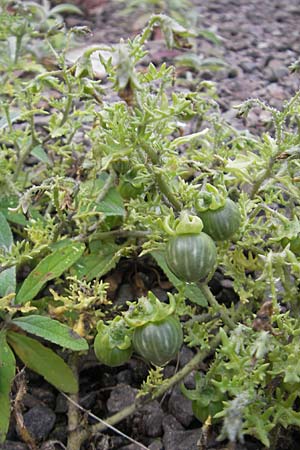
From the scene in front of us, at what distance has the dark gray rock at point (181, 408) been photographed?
5.43 feet

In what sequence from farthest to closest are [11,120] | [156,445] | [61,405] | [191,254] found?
1. [11,120]
2. [61,405]
3. [156,445]
4. [191,254]

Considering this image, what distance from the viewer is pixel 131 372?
5.81ft

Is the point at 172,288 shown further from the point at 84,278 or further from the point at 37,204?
the point at 37,204

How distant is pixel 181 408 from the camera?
5.46ft

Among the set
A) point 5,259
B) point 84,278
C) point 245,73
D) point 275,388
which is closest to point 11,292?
point 5,259

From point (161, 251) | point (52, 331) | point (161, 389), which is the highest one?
point (161, 251)

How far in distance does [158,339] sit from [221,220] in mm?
295

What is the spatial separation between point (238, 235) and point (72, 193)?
0.43m

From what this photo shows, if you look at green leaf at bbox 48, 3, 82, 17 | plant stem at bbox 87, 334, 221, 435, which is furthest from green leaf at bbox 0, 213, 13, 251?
green leaf at bbox 48, 3, 82, 17

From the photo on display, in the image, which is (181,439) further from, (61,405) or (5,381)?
(5,381)

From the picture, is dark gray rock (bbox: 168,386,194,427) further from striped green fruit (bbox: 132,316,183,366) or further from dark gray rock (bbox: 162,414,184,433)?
striped green fruit (bbox: 132,316,183,366)

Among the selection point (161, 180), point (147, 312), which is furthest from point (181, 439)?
point (161, 180)

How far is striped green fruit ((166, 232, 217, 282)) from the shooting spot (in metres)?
1.32

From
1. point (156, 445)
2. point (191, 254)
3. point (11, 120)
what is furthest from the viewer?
point (11, 120)
